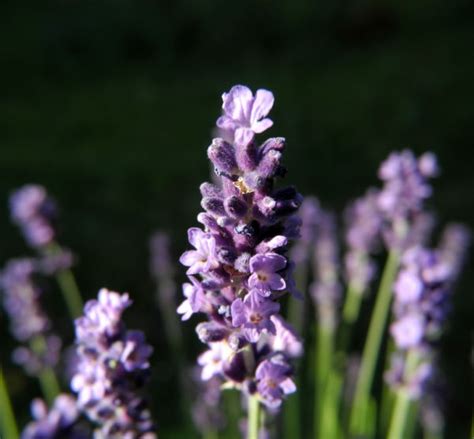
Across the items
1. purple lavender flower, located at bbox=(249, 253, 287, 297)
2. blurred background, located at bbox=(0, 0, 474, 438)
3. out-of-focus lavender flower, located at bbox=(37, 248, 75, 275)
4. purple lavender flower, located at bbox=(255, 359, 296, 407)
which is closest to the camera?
purple lavender flower, located at bbox=(249, 253, 287, 297)

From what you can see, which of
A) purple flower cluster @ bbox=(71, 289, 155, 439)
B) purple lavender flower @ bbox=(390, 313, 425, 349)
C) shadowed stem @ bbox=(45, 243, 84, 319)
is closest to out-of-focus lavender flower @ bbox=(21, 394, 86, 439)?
purple flower cluster @ bbox=(71, 289, 155, 439)

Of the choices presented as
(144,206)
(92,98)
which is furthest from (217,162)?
(92,98)

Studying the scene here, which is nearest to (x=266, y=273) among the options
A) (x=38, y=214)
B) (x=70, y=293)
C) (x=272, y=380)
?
(x=272, y=380)

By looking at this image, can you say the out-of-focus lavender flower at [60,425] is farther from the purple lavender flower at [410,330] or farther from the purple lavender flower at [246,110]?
the purple lavender flower at [410,330]

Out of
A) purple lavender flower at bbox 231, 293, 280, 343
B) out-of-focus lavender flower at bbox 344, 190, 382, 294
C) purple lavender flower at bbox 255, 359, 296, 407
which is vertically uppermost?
out-of-focus lavender flower at bbox 344, 190, 382, 294

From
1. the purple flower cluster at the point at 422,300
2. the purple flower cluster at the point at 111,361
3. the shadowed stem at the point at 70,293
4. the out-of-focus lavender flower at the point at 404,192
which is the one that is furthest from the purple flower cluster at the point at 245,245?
the shadowed stem at the point at 70,293

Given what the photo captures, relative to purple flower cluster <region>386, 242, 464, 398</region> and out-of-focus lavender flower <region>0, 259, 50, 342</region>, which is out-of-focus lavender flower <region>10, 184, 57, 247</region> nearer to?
out-of-focus lavender flower <region>0, 259, 50, 342</region>

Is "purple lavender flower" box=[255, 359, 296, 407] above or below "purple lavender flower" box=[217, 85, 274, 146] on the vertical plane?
below

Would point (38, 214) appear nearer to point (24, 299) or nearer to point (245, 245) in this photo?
point (24, 299)
